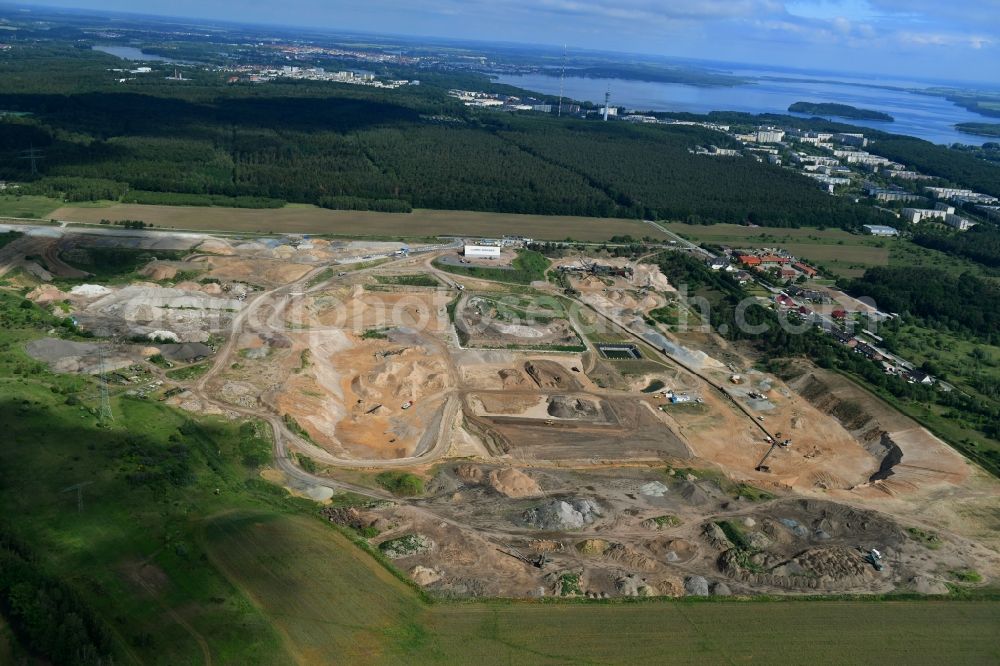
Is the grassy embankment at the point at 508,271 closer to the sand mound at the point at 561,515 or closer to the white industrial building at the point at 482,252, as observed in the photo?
the white industrial building at the point at 482,252

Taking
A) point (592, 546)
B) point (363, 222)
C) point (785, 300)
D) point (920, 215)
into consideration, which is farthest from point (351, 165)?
point (592, 546)

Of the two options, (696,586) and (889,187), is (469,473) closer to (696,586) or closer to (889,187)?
(696,586)

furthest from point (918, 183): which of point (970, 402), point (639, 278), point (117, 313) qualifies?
point (117, 313)

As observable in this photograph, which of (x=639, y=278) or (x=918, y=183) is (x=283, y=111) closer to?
(x=639, y=278)

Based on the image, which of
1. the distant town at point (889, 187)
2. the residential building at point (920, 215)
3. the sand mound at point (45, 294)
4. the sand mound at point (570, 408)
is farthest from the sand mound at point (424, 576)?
the residential building at point (920, 215)

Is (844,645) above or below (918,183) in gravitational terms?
below

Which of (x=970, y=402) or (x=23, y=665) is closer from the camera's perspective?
(x=23, y=665)
